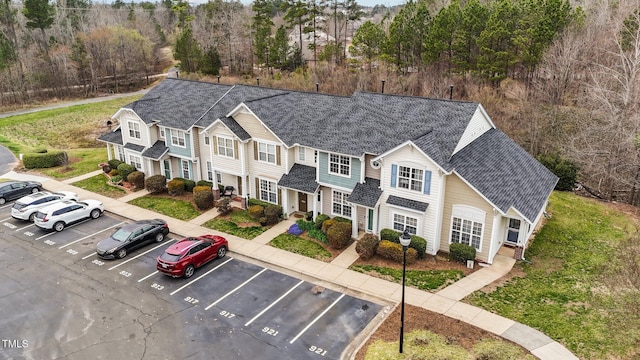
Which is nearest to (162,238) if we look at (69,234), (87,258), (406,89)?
(87,258)

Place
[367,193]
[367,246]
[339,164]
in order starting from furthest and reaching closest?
[339,164] → [367,193] → [367,246]

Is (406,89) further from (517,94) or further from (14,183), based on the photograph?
(14,183)

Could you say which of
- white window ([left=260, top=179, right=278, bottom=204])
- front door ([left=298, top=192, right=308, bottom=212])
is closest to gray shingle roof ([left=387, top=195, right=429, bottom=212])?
front door ([left=298, top=192, right=308, bottom=212])

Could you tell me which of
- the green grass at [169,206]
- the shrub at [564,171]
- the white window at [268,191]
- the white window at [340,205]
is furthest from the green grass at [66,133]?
the shrub at [564,171]

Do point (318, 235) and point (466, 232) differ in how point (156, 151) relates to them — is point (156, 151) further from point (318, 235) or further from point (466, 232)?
point (466, 232)

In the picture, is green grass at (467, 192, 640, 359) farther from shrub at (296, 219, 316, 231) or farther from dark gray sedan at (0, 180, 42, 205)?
dark gray sedan at (0, 180, 42, 205)

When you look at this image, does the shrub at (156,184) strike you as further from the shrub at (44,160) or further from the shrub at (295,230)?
the shrub at (44,160)

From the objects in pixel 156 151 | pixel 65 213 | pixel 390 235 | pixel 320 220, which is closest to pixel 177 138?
pixel 156 151
